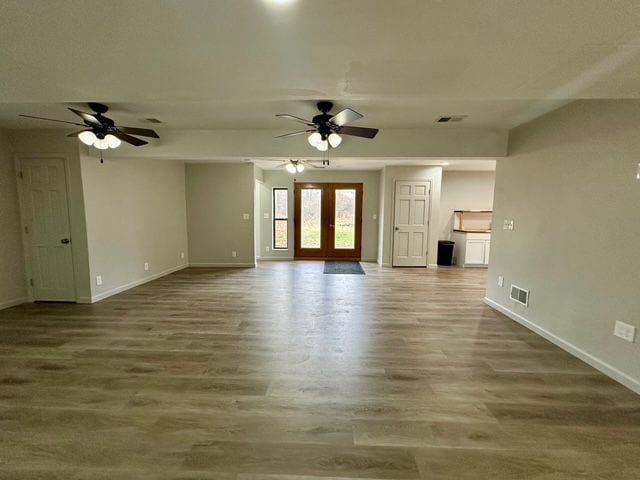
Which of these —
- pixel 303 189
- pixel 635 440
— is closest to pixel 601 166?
pixel 635 440

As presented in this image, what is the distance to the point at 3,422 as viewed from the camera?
1.81 meters

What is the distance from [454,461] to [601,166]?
9.15 ft

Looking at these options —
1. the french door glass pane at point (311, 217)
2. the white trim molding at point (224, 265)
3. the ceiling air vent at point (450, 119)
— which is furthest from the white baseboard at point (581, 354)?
the white trim molding at point (224, 265)

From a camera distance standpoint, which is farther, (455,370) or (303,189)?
(303,189)

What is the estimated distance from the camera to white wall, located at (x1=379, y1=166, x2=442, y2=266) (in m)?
6.80

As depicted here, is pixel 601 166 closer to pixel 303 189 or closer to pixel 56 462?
pixel 56 462

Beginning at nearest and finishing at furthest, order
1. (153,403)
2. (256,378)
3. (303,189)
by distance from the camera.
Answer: (153,403)
(256,378)
(303,189)

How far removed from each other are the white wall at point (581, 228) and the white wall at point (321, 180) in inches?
159

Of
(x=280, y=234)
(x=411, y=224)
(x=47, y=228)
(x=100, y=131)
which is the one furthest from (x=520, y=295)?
(x=47, y=228)

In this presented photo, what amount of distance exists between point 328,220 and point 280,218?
1345mm

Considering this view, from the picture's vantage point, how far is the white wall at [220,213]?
6566 mm

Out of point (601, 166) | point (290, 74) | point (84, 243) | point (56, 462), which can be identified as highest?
point (290, 74)

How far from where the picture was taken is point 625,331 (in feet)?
7.51

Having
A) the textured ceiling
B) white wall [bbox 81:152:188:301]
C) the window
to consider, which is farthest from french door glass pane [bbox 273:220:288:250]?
the textured ceiling
